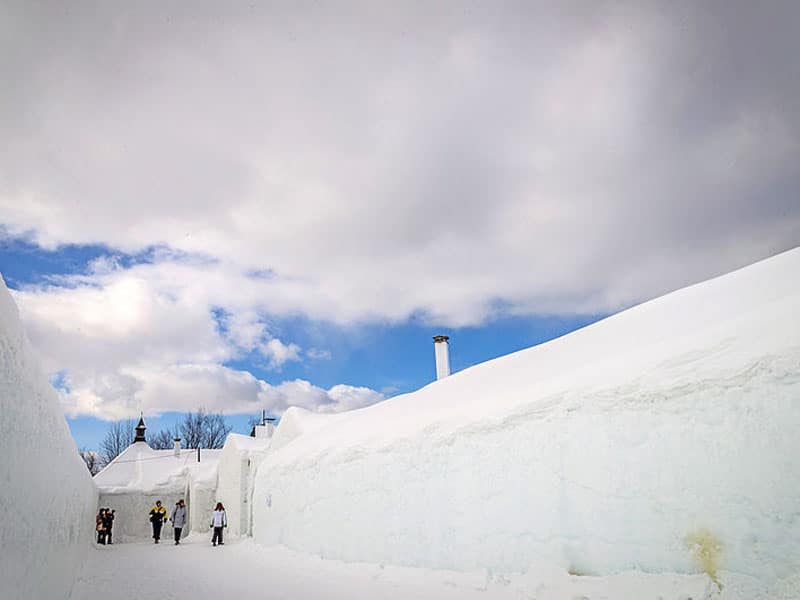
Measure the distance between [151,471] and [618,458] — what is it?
33.0 m

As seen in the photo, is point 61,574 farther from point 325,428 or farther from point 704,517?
point 325,428

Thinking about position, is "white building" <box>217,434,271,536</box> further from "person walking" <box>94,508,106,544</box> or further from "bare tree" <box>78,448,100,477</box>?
"bare tree" <box>78,448,100,477</box>

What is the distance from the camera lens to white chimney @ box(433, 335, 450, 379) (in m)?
21.0

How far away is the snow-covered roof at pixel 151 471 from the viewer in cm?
3056

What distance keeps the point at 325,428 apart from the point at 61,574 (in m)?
11.4

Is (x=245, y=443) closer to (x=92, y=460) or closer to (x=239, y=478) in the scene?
(x=239, y=478)

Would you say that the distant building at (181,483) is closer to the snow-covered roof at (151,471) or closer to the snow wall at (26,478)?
the snow-covered roof at (151,471)

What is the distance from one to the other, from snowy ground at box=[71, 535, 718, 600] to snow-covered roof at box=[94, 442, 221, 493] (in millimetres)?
15429

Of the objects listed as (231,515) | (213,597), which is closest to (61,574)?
(213,597)

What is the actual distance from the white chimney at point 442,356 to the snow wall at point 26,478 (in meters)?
14.7

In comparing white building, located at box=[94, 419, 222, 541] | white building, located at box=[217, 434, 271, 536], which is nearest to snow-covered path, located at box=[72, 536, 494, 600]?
white building, located at box=[217, 434, 271, 536]

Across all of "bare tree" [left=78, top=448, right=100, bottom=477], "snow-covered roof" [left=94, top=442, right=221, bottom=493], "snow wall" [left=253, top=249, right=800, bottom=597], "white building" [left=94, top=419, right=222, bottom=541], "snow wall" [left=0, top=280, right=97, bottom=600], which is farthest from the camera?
"bare tree" [left=78, top=448, right=100, bottom=477]

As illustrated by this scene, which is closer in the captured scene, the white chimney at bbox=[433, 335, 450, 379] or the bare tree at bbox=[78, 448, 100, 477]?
the white chimney at bbox=[433, 335, 450, 379]

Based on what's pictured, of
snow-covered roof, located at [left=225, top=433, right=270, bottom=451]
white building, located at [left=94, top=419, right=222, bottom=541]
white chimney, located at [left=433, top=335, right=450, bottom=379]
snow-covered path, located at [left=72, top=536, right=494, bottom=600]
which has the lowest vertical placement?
snow-covered path, located at [left=72, top=536, right=494, bottom=600]
